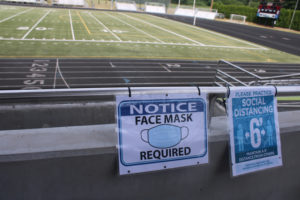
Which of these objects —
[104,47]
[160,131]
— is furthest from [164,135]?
[104,47]

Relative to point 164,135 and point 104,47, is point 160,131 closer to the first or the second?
point 164,135

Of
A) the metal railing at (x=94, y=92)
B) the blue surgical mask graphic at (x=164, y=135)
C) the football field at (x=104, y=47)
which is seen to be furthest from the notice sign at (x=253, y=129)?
the football field at (x=104, y=47)

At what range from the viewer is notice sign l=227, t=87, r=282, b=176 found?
257 cm

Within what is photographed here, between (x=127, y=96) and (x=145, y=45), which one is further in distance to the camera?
(x=145, y=45)

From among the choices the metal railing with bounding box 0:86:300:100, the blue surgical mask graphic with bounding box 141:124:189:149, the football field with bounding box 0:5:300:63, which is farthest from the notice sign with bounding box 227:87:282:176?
the football field with bounding box 0:5:300:63

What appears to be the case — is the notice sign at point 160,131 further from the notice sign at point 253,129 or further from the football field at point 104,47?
the football field at point 104,47

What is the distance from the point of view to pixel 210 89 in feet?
8.29

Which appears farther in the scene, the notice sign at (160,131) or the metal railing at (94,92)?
the notice sign at (160,131)

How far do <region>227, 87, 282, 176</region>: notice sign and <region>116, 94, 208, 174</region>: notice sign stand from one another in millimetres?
327

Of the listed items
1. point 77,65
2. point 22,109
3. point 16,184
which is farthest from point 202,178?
point 77,65

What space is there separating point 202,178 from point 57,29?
23.1 m

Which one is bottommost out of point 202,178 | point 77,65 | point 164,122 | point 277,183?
point 77,65

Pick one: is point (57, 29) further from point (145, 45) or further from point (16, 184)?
point (16, 184)

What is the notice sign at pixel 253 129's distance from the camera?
2.57m
